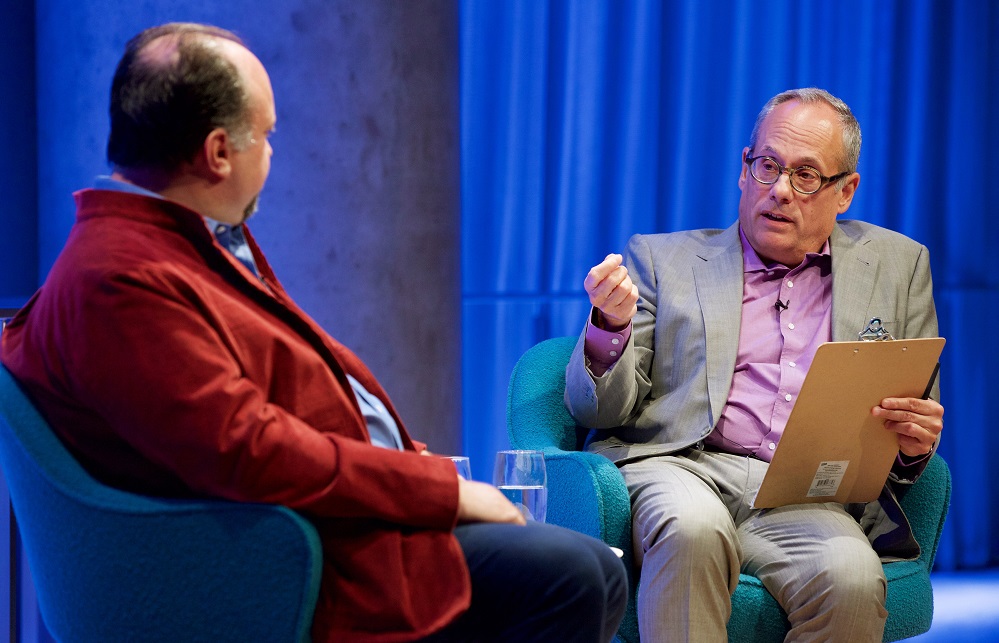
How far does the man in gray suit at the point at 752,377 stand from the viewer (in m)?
2.19

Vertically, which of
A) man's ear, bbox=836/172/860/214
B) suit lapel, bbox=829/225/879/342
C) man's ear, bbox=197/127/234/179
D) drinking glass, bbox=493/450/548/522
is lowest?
drinking glass, bbox=493/450/548/522

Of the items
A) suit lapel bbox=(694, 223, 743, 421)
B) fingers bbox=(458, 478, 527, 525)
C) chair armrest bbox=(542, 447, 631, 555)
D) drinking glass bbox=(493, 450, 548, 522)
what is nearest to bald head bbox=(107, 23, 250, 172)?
fingers bbox=(458, 478, 527, 525)

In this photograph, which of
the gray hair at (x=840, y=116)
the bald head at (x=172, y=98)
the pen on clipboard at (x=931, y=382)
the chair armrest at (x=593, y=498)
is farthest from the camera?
the gray hair at (x=840, y=116)

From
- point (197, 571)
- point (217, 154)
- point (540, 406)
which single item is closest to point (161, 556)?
point (197, 571)

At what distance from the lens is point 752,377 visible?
2.66 metres

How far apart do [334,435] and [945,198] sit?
323 cm

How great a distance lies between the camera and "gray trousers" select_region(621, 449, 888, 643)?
7.08 ft

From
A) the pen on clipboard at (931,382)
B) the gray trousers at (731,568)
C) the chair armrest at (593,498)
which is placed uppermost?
the pen on clipboard at (931,382)

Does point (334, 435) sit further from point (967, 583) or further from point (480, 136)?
point (967, 583)

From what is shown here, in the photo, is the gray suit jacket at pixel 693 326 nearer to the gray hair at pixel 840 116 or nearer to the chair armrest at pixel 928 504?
the chair armrest at pixel 928 504

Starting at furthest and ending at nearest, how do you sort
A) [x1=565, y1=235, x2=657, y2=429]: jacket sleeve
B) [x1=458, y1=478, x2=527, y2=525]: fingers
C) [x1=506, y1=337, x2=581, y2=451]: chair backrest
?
[x1=506, y1=337, x2=581, y2=451]: chair backrest < [x1=565, y1=235, x2=657, y2=429]: jacket sleeve < [x1=458, y1=478, x2=527, y2=525]: fingers

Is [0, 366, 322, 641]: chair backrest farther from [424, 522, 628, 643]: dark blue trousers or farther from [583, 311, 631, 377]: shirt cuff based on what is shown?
[583, 311, 631, 377]: shirt cuff

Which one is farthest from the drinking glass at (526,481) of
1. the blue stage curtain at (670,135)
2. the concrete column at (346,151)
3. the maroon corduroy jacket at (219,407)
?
the blue stage curtain at (670,135)

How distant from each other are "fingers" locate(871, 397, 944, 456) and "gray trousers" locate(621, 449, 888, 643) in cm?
25
